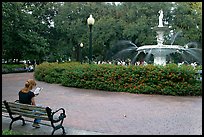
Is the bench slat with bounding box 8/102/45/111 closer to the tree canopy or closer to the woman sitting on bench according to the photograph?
the woman sitting on bench

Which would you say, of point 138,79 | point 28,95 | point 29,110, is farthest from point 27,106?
point 138,79

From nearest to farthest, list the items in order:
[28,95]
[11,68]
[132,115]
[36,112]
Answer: [36,112] → [28,95] → [132,115] → [11,68]

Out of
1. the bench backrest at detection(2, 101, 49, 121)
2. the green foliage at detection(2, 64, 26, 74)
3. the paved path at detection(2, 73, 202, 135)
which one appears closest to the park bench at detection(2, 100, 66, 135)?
the bench backrest at detection(2, 101, 49, 121)

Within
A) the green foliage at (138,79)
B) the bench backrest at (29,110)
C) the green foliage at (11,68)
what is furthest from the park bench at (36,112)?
the green foliage at (11,68)

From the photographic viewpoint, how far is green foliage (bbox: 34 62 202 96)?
11875 mm

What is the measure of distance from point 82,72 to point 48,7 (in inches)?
1173

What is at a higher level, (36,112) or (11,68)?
(36,112)

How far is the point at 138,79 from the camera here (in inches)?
497

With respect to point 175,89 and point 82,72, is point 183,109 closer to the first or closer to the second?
point 175,89

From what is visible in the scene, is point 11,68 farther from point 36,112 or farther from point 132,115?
point 36,112

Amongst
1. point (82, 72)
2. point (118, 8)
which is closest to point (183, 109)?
point (82, 72)

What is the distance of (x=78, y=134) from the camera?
562 cm

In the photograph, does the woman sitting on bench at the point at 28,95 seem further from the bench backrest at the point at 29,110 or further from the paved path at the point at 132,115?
the paved path at the point at 132,115

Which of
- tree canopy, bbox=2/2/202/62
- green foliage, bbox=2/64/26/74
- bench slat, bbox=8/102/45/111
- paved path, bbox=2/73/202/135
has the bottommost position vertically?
paved path, bbox=2/73/202/135
